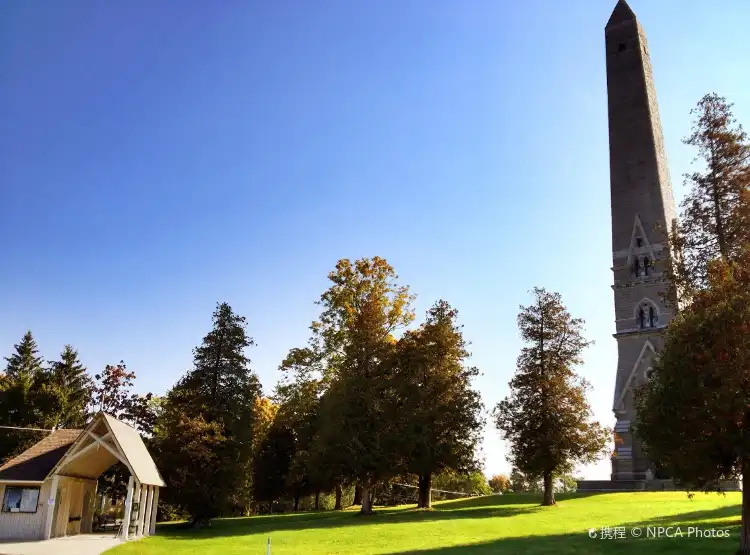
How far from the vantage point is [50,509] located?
27.9 metres

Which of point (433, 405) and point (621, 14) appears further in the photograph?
point (621, 14)

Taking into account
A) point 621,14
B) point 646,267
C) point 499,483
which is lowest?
point 499,483

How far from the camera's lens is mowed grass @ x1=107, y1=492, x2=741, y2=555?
21.5m

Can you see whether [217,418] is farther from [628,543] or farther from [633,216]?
[633,216]

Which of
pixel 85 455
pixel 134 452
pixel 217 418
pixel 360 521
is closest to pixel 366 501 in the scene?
pixel 360 521

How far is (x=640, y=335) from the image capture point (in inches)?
2035

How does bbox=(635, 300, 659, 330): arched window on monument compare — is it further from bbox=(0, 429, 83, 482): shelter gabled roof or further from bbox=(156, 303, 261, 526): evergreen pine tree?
bbox=(0, 429, 83, 482): shelter gabled roof

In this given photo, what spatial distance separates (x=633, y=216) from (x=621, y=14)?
22244mm

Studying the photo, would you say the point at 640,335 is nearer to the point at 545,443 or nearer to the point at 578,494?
the point at 578,494

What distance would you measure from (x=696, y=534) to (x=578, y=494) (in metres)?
22.7

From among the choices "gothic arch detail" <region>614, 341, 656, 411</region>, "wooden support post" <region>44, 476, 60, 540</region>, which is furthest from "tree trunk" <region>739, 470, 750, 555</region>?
"gothic arch detail" <region>614, 341, 656, 411</region>

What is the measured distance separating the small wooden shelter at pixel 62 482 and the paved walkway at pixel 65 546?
1007mm

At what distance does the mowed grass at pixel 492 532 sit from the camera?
21469mm

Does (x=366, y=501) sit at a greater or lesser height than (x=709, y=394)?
lesser
